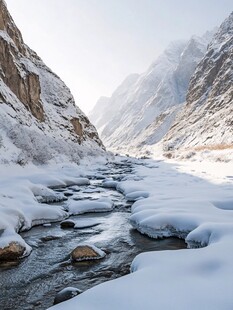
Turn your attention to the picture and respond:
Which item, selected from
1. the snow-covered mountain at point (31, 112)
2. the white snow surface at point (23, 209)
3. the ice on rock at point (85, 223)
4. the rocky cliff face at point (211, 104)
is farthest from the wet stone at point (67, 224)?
the rocky cliff face at point (211, 104)

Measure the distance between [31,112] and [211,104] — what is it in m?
57.6

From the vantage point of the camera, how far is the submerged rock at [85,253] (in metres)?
7.25

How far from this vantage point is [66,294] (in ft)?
17.7

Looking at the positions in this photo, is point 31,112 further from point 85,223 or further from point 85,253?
point 85,253

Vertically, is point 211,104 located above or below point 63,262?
above

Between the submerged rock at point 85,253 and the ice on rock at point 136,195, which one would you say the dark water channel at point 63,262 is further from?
the ice on rock at point 136,195

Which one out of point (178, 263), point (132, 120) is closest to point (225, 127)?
point (178, 263)

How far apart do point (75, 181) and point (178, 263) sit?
1372 cm

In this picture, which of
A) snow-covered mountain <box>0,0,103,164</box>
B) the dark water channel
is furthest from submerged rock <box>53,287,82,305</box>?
snow-covered mountain <box>0,0,103,164</box>

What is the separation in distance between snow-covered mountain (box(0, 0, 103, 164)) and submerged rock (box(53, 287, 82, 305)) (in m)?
14.3

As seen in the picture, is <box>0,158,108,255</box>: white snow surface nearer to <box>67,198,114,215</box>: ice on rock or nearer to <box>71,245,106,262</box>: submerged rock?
<box>67,198,114,215</box>: ice on rock

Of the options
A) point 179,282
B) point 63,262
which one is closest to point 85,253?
point 63,262

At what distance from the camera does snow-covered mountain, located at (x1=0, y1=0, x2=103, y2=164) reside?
23.0m

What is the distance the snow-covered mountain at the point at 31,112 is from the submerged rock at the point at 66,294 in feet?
47.1
